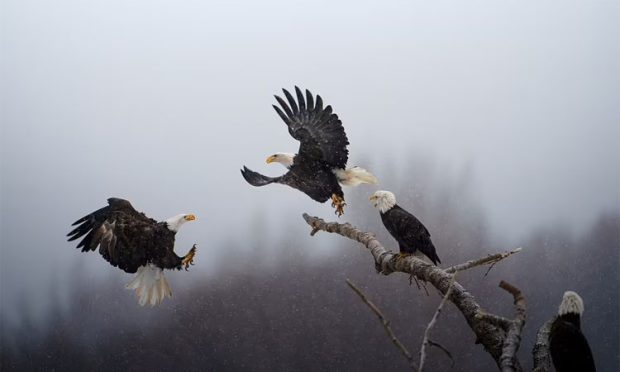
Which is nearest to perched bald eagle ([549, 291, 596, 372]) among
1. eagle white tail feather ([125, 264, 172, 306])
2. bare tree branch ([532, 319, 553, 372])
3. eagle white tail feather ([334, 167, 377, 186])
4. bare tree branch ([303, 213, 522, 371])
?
bare tree branch ([532, 319, 553, 372])

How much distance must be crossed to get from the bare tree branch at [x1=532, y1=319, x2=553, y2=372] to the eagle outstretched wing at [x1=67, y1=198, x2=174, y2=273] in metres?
1.95

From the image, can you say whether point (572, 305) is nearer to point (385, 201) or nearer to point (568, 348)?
point (568, 348)

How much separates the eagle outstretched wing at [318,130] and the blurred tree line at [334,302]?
2.04 ft

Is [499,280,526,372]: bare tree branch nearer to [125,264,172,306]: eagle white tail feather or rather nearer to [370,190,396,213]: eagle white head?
[370,190,396,213]: eagle white head

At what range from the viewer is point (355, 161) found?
11.6 ft

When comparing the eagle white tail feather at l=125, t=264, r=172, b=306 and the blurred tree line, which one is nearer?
the eagle white tail feather at l=125, t=264, r=172, b=306

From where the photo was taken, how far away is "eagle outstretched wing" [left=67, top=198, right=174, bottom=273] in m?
2.97

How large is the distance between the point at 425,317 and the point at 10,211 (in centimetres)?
269

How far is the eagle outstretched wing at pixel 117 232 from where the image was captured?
2.97 meters

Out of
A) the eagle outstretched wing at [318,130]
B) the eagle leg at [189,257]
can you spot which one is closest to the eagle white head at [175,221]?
the eagle leg at [189,257]

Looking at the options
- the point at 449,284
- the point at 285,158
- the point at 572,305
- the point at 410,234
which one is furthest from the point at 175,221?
the point at 572,305

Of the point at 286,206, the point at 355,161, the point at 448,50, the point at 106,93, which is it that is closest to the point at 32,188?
the point at 106,93

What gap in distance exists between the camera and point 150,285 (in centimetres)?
331

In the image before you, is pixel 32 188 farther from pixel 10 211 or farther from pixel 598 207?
pixel 598 207
